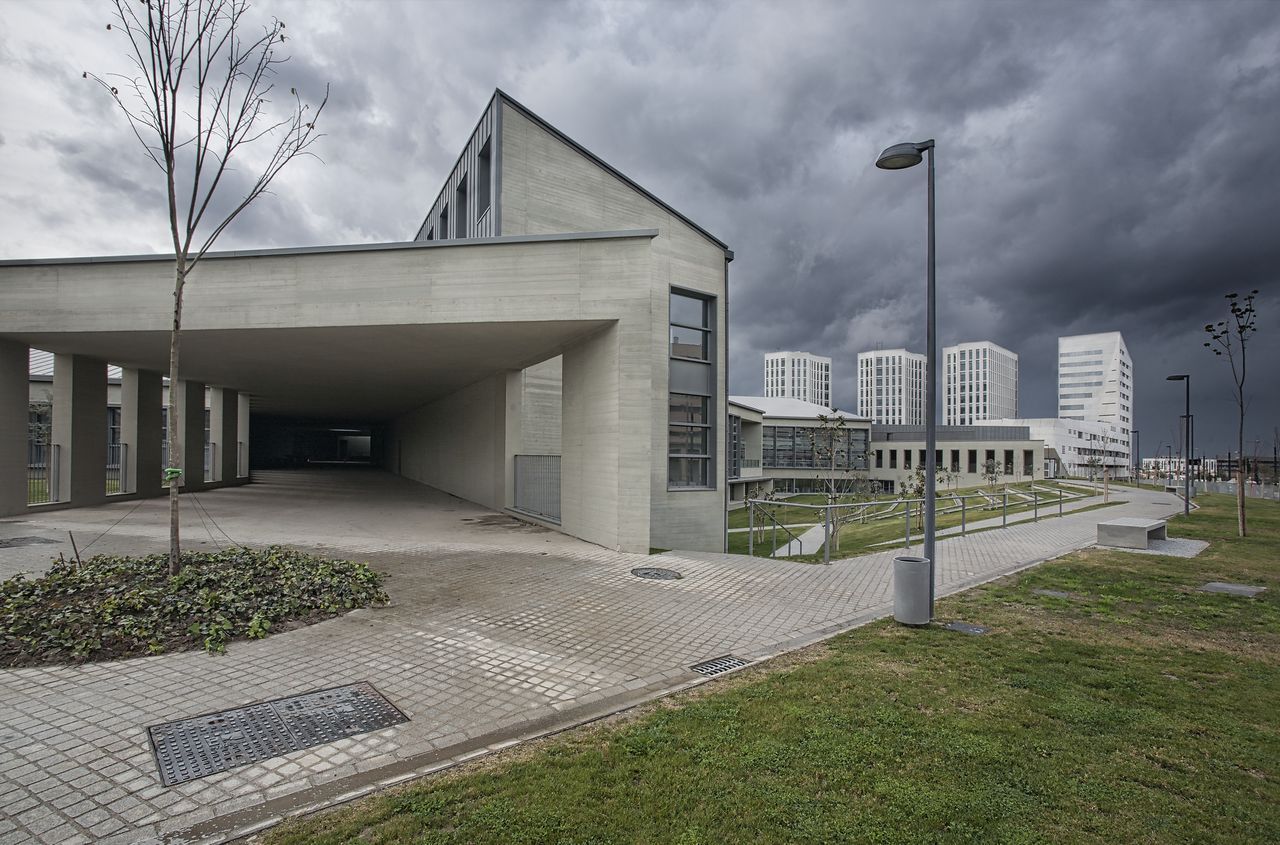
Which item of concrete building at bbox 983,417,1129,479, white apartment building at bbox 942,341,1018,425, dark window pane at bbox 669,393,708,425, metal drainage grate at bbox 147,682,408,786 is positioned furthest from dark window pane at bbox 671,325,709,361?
white apartment building at bbox 942,341,1018,425

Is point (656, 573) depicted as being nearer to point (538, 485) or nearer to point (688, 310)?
point (688, 310)

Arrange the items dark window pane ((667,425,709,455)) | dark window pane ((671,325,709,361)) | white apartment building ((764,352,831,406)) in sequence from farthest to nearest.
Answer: white apartment building ((764,352,831,406)) < dark window pane ((671,325,709,361)) < dark window pane ((667,425,709,455))

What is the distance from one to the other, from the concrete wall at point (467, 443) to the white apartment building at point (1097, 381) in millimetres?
145689

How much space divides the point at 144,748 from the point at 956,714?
5.64 m

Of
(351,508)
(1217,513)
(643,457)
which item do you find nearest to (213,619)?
(643,457)

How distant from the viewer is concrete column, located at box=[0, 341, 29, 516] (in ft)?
45.9

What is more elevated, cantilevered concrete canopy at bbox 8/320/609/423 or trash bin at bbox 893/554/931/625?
cantilevered concrete canopy at bbox 8/320/609/423

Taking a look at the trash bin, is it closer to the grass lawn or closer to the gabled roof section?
the grass lawn

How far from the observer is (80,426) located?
16.0m

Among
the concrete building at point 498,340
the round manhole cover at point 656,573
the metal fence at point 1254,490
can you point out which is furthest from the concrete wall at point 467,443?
the metal fence at point 1254,490

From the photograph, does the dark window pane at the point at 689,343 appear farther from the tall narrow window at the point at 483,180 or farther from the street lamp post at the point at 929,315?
the tall narrow window at the point at 483,180

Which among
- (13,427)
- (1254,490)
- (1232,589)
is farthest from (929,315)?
(1254,490)

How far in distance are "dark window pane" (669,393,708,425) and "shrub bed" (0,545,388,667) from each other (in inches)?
260

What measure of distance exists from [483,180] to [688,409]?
1289 cm
